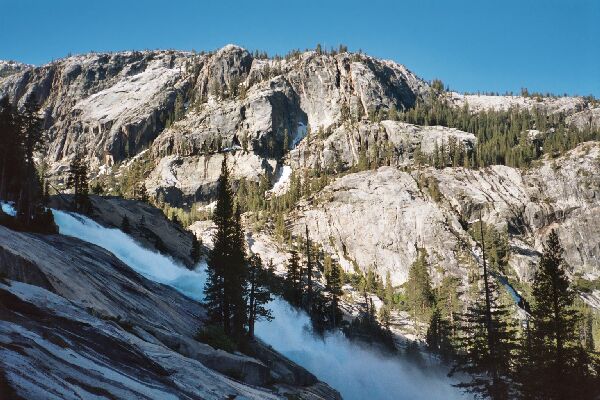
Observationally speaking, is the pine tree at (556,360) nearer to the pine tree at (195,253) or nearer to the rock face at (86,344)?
the rock face at (86,344)

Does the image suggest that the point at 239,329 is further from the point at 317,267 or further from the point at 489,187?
the point at 489,187

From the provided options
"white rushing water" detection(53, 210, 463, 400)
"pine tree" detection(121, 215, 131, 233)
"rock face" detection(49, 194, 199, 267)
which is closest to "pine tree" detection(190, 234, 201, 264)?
"rock face" detection(49, 194, 199, 267)

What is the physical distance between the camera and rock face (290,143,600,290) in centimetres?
13875

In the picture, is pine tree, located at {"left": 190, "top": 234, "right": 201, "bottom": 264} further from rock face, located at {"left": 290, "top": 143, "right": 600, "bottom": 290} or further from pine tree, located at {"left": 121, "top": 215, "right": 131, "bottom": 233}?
rock face, located at {"left": 290, "top": 143, "right": 600, "bottom": 290}

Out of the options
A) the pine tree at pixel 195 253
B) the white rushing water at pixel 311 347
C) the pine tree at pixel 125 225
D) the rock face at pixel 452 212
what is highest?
the rock face at pixel 452 212

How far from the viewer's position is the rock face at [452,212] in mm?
138750

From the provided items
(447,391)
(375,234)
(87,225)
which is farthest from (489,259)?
(87,225)

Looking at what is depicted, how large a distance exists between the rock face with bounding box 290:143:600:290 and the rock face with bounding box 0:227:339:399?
114447mm

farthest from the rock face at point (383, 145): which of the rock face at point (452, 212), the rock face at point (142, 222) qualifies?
the rock face at point (142, 222)

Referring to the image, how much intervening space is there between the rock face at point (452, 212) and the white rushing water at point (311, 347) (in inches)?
2443

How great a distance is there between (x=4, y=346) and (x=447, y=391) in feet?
234

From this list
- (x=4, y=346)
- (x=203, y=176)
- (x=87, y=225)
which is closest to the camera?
(x=4, y=346)

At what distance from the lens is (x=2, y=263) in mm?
18500

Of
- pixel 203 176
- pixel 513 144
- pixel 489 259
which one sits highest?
pixel 513 144
